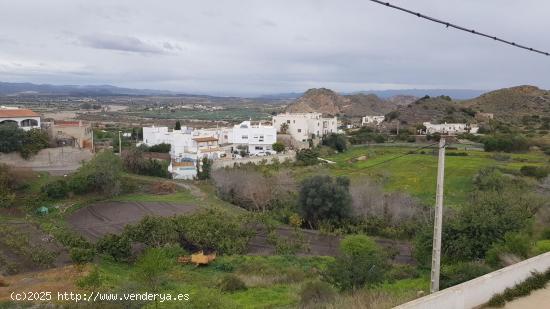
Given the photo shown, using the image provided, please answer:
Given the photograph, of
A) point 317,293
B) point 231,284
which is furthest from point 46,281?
point 317,293

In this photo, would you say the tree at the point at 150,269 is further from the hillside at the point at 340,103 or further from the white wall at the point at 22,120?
the hillside at the point at 340,103

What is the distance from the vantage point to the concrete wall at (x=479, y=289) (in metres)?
6.51

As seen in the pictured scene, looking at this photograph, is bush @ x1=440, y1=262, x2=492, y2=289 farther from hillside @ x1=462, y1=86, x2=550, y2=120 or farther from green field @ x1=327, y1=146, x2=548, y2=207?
hillside @ x1=462, y1=86, x2=550, y2=120

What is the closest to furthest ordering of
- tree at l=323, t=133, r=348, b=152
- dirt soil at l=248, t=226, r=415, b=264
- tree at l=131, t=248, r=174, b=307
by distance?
tree at l=131, t=248, r=174, b=307 < dirt soil at l=248, t=226, r=415, b=264 < tree at l=323, t=133, r=348, b=152

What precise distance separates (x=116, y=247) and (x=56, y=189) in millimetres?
11039

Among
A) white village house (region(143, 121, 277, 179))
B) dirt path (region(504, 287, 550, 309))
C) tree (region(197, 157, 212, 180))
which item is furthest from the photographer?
white village house (region(143, 121, 277, 179))

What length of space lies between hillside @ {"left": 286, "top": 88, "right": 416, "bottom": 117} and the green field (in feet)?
239

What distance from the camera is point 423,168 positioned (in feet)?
112

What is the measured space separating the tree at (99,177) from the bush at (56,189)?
0.37 m

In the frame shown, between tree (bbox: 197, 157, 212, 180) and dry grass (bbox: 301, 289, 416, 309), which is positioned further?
tree (bbox: 197, 157, 212, 180)

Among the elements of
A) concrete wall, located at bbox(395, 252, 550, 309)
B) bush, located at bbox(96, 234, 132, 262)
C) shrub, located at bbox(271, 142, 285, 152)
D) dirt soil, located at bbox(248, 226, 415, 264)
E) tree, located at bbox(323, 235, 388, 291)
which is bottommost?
dirt soil, located at bbox(248, 226, 415, 264)

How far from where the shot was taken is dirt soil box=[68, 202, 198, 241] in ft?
74.5

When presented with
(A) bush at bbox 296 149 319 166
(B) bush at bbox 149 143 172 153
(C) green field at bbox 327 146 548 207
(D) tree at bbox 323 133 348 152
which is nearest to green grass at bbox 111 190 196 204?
(C) green field at bbox 327 146 548 207

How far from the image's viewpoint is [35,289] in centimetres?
1341
